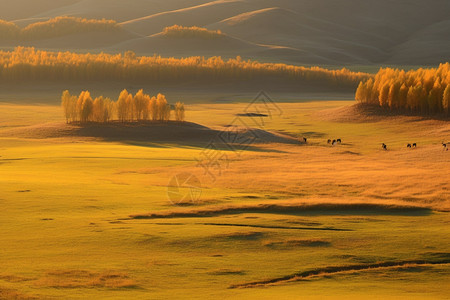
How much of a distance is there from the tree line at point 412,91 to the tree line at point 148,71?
5459cm

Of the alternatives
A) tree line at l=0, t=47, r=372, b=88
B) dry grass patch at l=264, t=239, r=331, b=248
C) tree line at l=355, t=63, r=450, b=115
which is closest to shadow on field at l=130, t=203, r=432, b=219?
dry grass patch at l=264, t=239, r=331, b=248

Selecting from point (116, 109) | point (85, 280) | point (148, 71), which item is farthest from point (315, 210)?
point (148, 71)

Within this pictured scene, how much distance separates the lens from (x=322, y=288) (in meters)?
20.0

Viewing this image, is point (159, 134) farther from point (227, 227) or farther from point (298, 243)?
point (298, 243)

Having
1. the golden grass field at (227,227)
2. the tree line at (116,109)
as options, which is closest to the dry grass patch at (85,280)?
the golden grass field at (227,227)

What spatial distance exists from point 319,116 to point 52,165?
50.7 metres

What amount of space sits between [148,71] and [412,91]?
67497 mm

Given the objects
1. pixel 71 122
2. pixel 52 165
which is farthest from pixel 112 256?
pixel 71 122

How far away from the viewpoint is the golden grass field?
65.6ft

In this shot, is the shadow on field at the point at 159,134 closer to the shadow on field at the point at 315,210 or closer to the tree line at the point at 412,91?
the tree line at the point at 412,91

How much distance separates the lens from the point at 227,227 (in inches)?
1043

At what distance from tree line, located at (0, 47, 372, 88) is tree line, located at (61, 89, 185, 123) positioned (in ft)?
199

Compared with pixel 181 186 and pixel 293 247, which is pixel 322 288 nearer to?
pixel 293 247

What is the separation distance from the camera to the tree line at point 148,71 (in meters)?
130
